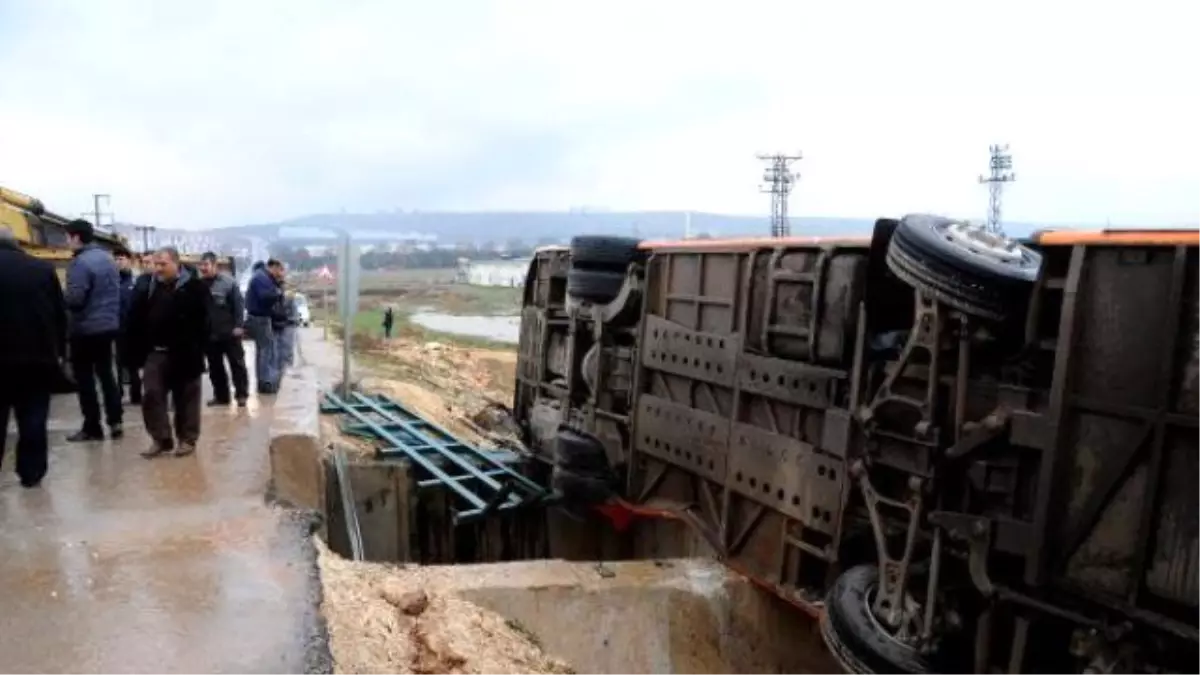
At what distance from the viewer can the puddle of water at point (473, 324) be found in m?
49.4

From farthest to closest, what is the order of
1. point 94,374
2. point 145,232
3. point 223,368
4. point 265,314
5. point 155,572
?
1. point 145,232
2. point 265,314
3. point 223,368
4. point 94,374
5. point 155,572

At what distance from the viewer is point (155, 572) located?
15.5 feet

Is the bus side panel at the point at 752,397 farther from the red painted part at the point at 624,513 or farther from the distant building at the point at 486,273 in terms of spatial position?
the distant building at the point at 486,273

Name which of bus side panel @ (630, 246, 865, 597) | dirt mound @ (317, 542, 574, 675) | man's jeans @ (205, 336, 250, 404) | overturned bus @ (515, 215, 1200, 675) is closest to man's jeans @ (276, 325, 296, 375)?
man's jeans @ (205, 336, 250, 404)

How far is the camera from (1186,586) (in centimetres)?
385

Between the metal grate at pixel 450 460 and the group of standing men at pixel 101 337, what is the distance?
8.13 feet

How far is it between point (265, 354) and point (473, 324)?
48.1 meters

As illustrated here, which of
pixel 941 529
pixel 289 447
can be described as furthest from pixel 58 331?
pixel 941 529

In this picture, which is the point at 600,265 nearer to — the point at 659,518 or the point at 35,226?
the point at 659,518

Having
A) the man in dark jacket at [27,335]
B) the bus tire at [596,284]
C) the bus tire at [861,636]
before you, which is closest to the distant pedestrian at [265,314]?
the bus tire at [596,284]

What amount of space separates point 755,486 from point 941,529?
199cm

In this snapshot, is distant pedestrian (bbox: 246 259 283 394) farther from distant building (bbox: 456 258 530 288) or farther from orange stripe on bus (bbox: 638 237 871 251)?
distant building (bbox: 456 258 530 288)

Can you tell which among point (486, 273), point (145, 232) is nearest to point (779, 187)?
point (145, 232)

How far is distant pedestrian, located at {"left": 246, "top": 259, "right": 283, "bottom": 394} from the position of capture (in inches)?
410
